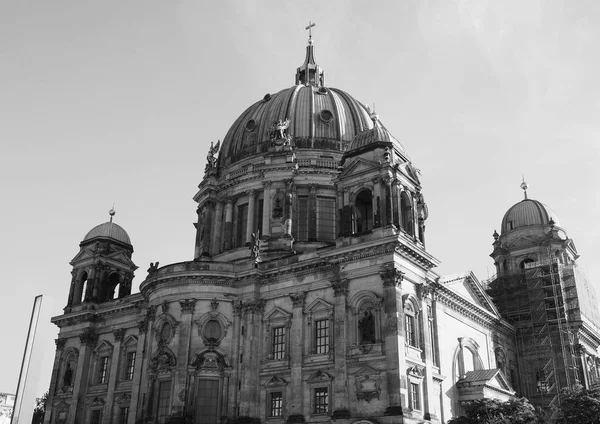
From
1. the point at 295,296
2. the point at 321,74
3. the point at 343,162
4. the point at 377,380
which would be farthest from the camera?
the point at 321,74

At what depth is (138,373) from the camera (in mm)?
48125

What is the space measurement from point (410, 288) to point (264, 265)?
10.5 meters

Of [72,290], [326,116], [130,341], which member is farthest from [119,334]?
[326,116]

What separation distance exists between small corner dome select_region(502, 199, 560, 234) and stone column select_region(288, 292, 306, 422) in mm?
34313

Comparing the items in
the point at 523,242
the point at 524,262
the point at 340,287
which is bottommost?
the point at 340,287

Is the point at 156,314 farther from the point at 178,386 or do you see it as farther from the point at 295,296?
the point at 295,296

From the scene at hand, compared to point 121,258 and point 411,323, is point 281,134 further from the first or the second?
point 411,323

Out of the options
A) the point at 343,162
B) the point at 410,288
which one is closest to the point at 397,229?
the point at 410,288

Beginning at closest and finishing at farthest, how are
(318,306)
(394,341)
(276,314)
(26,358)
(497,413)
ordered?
(26,358) → (394,341) → (497,413) → (318,306) → (276,314)

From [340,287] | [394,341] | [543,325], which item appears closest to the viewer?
[394,341]

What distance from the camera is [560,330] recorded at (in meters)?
55.5

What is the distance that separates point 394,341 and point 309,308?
272 inches

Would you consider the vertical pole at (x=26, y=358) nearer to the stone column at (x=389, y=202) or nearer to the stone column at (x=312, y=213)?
the stone column at (x=389, y=202)

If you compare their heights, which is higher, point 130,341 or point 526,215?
point 526,215
